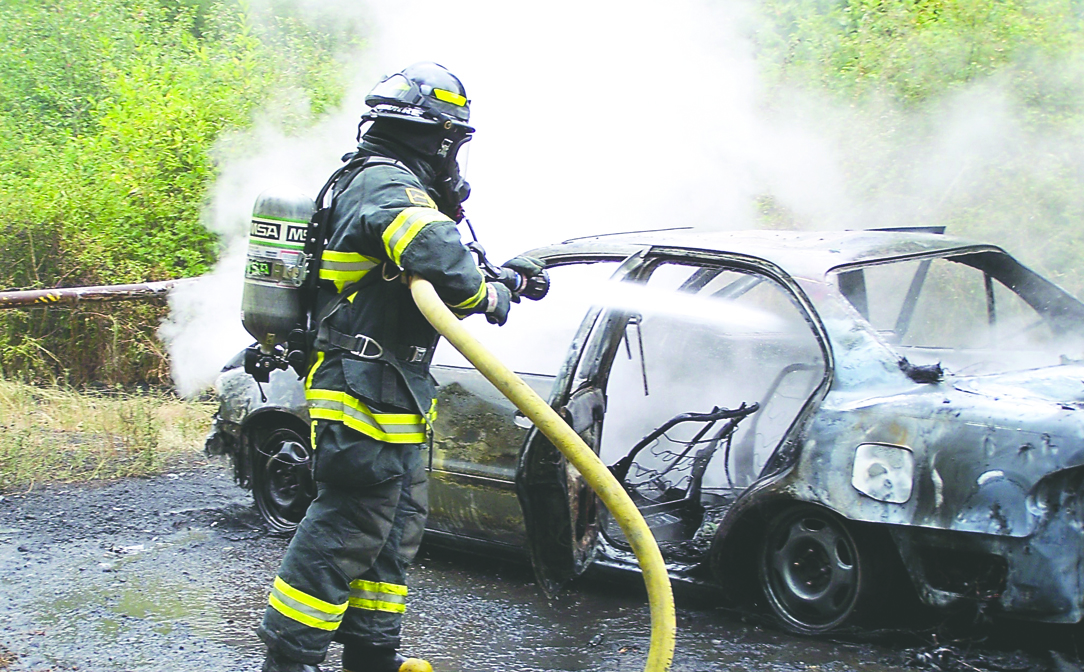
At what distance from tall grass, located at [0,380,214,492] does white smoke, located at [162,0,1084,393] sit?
2.18 ft

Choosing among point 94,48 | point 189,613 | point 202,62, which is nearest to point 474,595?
point 189,613

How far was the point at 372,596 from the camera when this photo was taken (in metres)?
3.16

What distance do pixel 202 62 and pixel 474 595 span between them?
9286mm

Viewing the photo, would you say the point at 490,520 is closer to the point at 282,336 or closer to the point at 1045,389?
the point at 282,336

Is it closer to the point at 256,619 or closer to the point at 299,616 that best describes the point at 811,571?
the point at 299,616

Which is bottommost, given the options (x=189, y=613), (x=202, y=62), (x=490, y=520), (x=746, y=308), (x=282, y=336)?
(x=189, y=613)

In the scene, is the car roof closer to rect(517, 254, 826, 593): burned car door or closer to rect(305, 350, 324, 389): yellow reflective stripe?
rect(517, 254, 826, 593): burned car door

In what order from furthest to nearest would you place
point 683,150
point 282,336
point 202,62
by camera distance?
1. point 202,62
2. point 683,150
3. point 282,336

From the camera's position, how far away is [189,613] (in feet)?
13.4

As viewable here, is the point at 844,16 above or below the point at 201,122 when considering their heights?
above

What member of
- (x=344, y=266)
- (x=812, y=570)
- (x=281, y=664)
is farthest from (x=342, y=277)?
(x=812, y=570)

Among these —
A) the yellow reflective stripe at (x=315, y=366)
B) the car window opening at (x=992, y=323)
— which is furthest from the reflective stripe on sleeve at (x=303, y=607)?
the car window opening at (x=992, y=323)

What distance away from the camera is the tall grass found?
639cm

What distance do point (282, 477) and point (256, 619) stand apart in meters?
1.15
